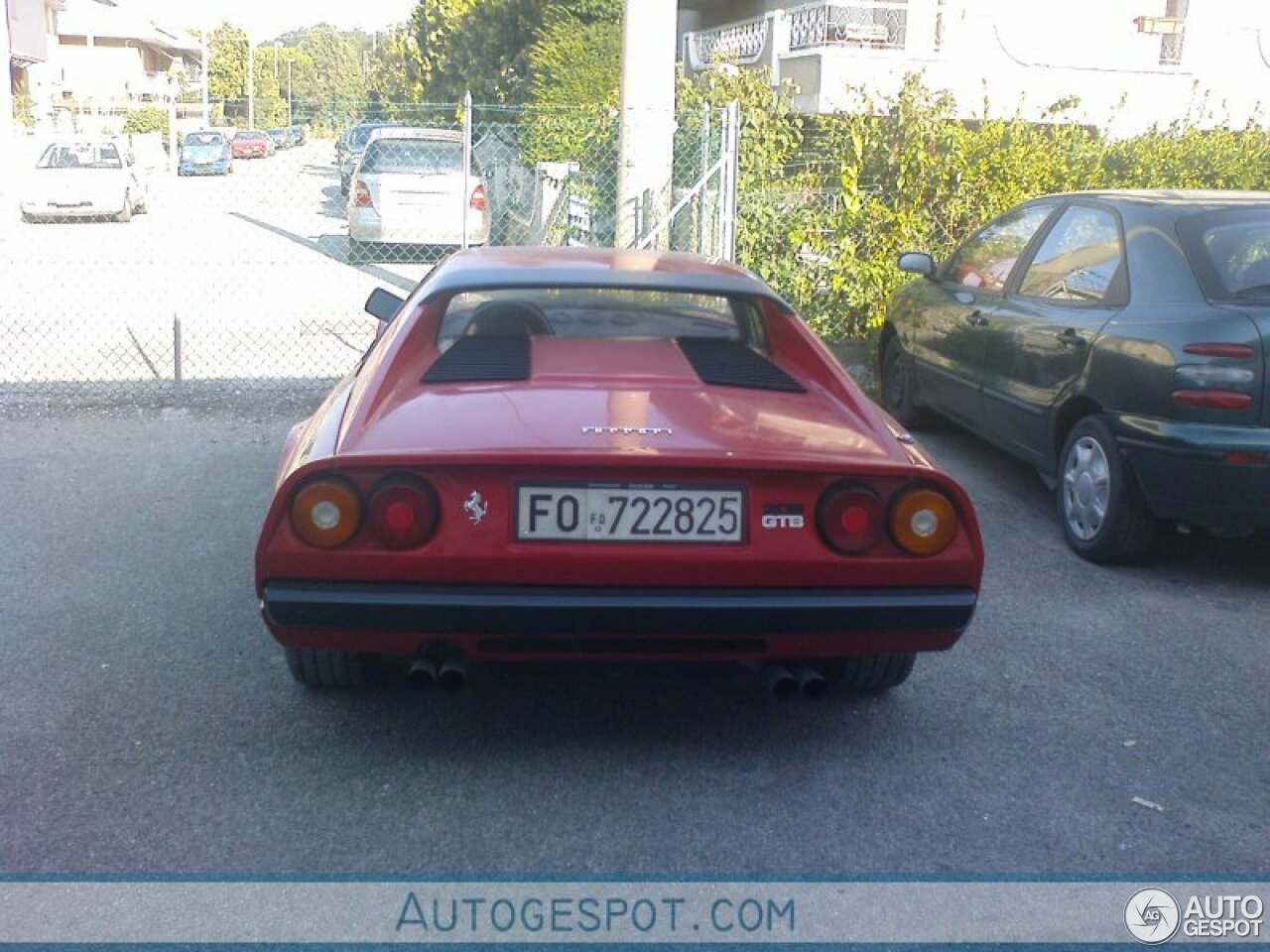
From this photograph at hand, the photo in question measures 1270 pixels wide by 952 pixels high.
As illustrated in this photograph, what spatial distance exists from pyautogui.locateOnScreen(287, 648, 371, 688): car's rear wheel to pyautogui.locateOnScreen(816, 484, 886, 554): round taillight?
→ 4.60 ft

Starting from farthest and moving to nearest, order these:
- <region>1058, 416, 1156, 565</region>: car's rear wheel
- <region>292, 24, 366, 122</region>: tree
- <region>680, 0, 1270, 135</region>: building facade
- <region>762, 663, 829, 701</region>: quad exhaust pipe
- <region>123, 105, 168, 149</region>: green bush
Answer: <region>292, 24, 366, 122</region>: tree < <region>123, 105, 168, 149</region>: green bush < <region>680, 0, 1270, 135</region>: building facade < <region>1058, 416, 1156, 565</region>: car's rear wheel < <region>762, 663, 829, 701</region>: quad exhaust pipe

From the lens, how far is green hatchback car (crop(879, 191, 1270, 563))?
5.56 m

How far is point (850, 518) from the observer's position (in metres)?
3.82

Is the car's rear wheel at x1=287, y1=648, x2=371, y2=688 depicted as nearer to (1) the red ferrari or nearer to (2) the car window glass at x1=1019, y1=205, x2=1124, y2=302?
(1) the red ferrari

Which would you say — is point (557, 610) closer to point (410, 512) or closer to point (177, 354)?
point (410, 512)

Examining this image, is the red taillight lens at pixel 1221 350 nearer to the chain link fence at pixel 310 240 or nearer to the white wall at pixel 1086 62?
the chain link fence at pixel 310 240

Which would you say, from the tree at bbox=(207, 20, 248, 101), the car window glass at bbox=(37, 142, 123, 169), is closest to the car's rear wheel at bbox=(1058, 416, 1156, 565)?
the car window glass at bbox=(37, 142, 123, 169)

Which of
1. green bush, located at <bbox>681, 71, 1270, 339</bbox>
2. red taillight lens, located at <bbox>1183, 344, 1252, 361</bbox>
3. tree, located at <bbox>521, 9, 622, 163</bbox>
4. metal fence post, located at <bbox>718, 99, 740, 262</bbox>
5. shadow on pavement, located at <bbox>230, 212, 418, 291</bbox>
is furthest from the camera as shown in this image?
A: shadow on pavement, located at <bbox>230, 212, 418, 291</bbox>

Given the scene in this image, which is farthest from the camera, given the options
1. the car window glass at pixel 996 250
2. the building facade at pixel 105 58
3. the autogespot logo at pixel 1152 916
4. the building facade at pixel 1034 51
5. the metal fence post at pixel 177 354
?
the building facade at pixel 105 58

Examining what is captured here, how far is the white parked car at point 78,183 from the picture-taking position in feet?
84.7

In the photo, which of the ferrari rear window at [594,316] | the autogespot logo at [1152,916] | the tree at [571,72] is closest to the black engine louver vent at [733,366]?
the ferrari rear window at [594,316]

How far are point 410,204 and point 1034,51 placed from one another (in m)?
16.4

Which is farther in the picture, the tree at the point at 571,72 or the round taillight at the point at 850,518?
the tree at the point at 571,72

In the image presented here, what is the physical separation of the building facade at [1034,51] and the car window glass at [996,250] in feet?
47.2
